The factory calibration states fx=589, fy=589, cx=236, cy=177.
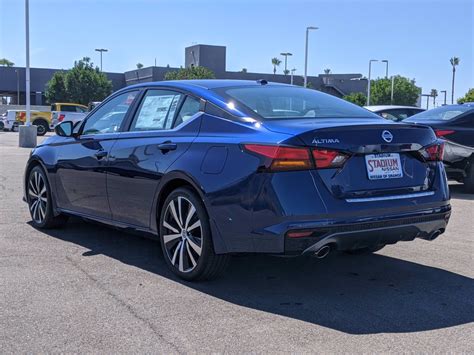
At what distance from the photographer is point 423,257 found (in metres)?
5.67

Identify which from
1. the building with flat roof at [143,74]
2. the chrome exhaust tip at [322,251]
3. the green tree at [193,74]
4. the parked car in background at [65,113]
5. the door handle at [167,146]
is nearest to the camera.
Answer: the chrome exhaust tip at [322,251]

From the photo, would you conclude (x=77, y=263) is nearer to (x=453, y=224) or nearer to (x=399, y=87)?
(x=453, y=224)

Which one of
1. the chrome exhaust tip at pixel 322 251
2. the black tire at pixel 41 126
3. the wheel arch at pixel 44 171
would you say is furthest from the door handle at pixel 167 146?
the black tire at pixel 41 126

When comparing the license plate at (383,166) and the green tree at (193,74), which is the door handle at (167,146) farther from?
the green tree at (193,74)

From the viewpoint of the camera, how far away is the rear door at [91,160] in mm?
5668

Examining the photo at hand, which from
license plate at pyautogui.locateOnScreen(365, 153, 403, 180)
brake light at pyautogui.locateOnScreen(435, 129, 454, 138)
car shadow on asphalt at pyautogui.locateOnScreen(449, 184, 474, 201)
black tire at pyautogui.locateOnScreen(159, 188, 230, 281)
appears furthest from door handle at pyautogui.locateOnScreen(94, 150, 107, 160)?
car shadow on asphalt at pyautogui.locateOnScreen(449, 184, 474, 201)

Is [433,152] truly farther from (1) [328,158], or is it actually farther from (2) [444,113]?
(2) [444,113]

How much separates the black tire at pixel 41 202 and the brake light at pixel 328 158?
3645 mm

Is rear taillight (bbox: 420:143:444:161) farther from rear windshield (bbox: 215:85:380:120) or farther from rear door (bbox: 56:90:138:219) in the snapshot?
rear door (bbox: 56:90:138:219)

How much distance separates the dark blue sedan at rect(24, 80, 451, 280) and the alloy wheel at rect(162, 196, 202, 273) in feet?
0.04

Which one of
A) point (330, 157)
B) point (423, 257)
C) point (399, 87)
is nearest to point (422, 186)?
point (330, 157)

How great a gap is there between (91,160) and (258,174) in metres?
2.34

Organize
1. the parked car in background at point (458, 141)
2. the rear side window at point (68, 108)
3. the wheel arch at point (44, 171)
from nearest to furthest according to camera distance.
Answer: the wheel arch at point (44, 171) < the parked car in background at point (458, 141) < the rear side window at point (68, 108)

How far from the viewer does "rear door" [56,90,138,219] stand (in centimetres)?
567
